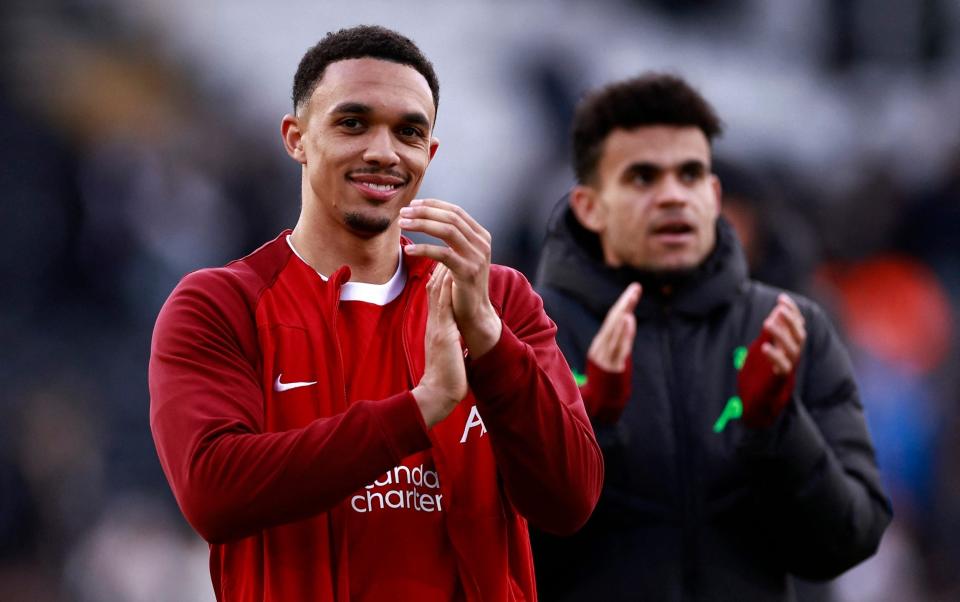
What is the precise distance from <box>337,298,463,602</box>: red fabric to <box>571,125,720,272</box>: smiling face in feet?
4.29

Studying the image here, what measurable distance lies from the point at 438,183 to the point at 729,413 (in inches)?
223

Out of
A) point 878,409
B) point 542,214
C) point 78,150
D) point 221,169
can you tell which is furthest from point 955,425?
point 78,150

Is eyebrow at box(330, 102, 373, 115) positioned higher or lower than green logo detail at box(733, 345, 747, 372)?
higher

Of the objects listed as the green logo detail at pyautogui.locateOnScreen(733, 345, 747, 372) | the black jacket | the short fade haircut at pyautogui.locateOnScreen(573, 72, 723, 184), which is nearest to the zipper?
the black jacket

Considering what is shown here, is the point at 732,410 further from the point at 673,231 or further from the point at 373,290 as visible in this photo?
the point at 373,290

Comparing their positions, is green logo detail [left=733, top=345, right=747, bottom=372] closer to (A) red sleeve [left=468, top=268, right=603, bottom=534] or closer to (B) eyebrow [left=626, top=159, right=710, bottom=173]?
(B) eyebrow [left=626, top=159, right=710, bottom=173]

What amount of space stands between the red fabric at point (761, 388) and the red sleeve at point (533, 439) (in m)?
0.85

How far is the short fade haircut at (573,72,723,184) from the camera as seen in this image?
12.8 feet

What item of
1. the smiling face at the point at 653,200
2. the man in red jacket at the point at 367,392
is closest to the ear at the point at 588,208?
the smiling face at the point at 653,200

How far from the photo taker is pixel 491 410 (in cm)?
243

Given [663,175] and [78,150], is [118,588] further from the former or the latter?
[663,175]

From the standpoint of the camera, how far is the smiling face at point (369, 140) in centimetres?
263

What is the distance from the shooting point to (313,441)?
2334mm

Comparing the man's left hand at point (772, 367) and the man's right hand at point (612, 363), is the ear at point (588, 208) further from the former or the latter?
the man's left hand at point (772, 367)
